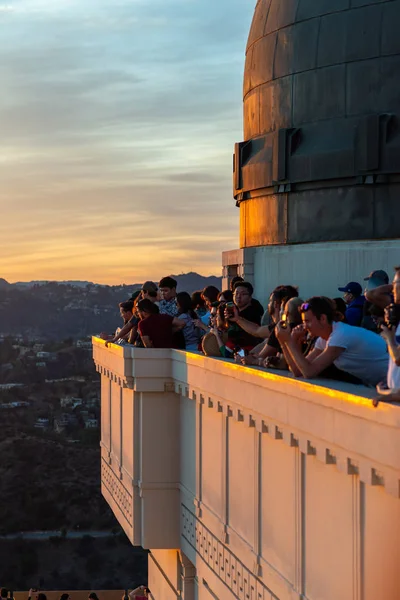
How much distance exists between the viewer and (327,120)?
55.4 feet

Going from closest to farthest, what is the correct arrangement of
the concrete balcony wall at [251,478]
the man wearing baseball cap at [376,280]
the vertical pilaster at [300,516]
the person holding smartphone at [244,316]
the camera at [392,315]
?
1. the camera at [392,315]
2. the concrete balcony wall at [251,478]
3. the man wearing baseball cap at [376,280]
4. the vertical pilaster at [300,516]
5. the person holding smartphone at [244,316]

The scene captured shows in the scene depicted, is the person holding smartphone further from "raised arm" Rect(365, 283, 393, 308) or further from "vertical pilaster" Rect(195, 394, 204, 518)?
"raised arm" Rect(365, 283, 393, 308)

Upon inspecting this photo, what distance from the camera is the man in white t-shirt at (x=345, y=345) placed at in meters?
8.55

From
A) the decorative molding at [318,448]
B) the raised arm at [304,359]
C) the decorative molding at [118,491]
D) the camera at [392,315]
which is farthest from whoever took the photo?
the decorative molding at [118,491]

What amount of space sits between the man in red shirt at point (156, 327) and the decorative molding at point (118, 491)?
8.30 feet

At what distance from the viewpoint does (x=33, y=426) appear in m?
102

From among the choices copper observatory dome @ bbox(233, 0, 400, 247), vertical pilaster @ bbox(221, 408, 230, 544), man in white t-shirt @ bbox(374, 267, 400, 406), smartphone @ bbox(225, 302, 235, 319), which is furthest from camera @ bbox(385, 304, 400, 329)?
copper observatory dome @ bbox(233, 0, 400, 247)

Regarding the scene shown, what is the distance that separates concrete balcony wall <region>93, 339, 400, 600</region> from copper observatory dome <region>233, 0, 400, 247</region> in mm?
3587

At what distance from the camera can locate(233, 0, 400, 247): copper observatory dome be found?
16203 mm

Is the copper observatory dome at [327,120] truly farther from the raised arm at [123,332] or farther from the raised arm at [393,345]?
the raised arm at [393,345]

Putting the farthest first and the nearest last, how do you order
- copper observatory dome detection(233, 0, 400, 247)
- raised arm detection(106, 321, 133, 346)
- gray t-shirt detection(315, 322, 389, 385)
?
1. raised arm detection(106, 321, 133, 346)
2. copper observatory dome detection(233, 0, 400, 247)
3. gray t-shirt detection(315, 322, 389, 385)

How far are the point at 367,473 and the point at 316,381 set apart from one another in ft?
4.00

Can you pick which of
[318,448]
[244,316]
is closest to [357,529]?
[318,448]

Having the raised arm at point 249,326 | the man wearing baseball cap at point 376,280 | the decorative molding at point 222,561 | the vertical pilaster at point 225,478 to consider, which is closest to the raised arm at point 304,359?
the man wearing baseball cap at point 376,280
